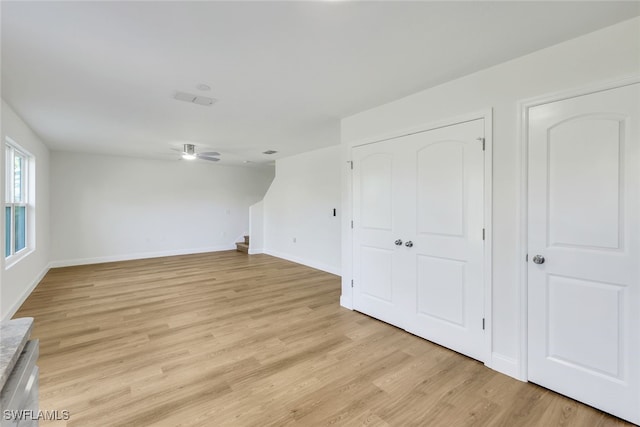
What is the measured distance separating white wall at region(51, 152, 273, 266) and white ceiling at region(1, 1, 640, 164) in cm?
331

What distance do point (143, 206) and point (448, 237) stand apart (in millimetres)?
7036

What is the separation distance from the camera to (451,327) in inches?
106

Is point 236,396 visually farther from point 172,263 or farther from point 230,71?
point 172,263

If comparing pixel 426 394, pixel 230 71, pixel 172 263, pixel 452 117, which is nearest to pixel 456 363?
pixel 426 394

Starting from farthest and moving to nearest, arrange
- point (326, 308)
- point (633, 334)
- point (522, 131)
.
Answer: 1. point (326, 308)
2. point (522, 131)
3. point (633, 334)

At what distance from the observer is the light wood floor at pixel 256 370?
1.88m

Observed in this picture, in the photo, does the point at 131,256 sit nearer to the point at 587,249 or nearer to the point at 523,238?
the point at 523,238

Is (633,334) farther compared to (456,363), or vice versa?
(456,363)

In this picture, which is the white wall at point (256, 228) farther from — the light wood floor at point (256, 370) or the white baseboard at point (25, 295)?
the white baseboard at point (25, 295)

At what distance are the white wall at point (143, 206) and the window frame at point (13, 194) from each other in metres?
1.76

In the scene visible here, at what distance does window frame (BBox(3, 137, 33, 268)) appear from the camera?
3.57m

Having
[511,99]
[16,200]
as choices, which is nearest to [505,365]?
[511,99]

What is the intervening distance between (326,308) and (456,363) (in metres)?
1.68

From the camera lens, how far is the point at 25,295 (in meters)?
4.07
